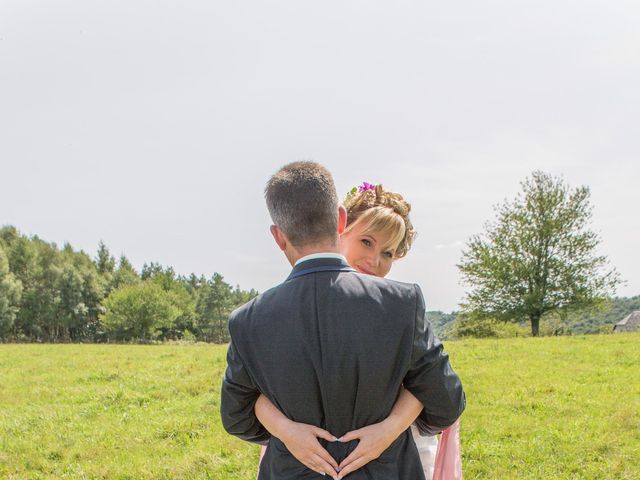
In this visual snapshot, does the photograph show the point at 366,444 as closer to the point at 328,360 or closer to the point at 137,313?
the point at 328,360

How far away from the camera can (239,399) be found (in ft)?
7.82

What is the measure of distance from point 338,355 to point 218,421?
299 inches

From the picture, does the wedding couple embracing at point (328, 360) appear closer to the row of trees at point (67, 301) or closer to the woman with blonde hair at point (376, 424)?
the woman with blonde hair at point (376, 424)

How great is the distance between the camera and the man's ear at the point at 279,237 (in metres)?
2.38

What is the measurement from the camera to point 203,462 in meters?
7.14

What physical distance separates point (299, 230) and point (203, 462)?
5885 millimetres

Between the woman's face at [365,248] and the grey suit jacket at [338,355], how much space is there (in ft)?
4.01

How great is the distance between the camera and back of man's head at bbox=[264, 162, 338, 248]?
225 centimetres

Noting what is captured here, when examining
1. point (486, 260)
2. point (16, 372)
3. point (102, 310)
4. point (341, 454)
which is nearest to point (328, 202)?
point (341, 454)

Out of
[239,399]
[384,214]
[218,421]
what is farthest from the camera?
[218,421]

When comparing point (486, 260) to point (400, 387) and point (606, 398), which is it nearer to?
point (606, 398)

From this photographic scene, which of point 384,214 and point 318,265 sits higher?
point 384,214

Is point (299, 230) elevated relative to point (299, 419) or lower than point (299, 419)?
elevated

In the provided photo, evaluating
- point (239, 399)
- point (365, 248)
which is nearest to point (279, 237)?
point (239, 399)
